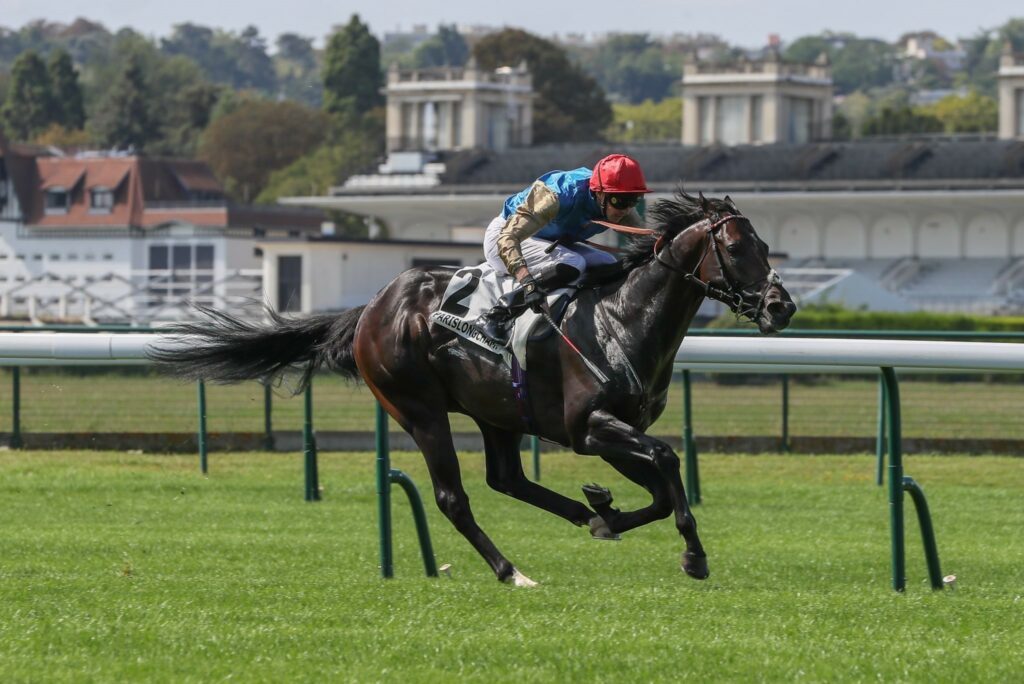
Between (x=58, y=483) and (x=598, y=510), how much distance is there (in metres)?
6.66

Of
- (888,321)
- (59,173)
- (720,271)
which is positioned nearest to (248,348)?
(720,271)

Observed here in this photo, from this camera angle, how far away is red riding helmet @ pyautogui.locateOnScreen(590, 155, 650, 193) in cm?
767

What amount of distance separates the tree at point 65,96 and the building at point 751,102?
52.3 m

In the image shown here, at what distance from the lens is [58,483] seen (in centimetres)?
1330

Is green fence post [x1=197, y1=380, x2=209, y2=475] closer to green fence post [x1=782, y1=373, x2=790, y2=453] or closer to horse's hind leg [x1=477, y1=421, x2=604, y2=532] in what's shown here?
green fence post [x1=782, y1=373, x2=790, y2=453]

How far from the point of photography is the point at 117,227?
63406 millimetres

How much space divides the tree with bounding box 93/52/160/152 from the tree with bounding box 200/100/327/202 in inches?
682

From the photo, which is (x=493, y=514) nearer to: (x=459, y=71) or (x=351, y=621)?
(x=351, y=621)

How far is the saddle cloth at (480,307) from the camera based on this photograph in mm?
7746

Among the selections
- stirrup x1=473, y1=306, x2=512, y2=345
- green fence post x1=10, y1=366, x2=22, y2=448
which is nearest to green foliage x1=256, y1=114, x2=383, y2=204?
green fence post x1=10, y1=366, x2=22, y2=448

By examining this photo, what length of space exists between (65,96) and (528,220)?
118513 mm

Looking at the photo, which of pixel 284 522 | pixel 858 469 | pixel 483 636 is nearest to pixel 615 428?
pixel 483 636

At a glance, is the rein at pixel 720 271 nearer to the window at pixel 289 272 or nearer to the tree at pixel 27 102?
the window at pixel 289 272

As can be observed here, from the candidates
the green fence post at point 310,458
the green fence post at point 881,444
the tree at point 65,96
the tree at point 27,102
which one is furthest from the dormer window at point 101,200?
the green fence post at point 310,458
